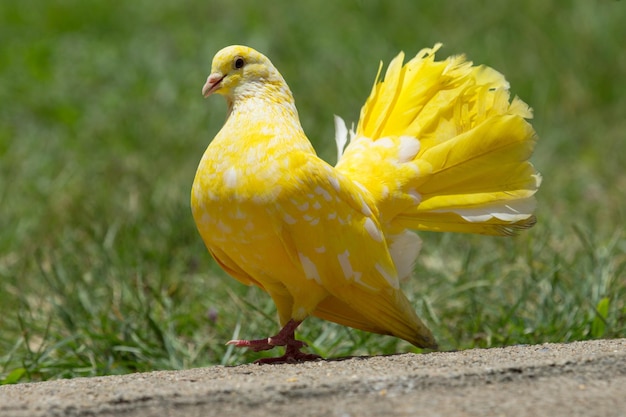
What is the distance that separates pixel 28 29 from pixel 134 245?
15.6ft

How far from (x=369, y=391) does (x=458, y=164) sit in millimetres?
1285

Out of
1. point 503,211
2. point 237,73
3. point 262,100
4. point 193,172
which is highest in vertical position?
point 237,73

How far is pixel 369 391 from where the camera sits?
2.91m

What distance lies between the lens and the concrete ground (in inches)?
108

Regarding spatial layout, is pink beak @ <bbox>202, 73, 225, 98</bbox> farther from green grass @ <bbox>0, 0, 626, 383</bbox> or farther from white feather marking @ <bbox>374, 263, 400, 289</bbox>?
green grass @ <bbox>0, 0, 626, 383</bbox>

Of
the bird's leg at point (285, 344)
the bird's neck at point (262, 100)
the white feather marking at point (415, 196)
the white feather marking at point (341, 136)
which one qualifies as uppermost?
the bird's neck at point (262, 100)

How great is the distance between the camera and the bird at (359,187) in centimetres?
347

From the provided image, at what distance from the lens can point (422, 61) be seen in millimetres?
4195

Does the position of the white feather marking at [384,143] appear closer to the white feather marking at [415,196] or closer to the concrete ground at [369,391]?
the white feather marking at [415,196]

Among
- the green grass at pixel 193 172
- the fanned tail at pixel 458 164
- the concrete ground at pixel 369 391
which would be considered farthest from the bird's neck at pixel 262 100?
the green grass at pixel 193 172

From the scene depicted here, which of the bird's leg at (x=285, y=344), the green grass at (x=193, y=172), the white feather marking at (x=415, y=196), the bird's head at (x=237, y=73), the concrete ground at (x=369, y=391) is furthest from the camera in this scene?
the green grass at (x=193, y=172)

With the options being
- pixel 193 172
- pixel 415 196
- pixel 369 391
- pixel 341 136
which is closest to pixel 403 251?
pixel 415 196

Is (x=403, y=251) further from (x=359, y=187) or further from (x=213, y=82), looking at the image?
(x=213, y=82)

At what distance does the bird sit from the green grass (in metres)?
0.67
